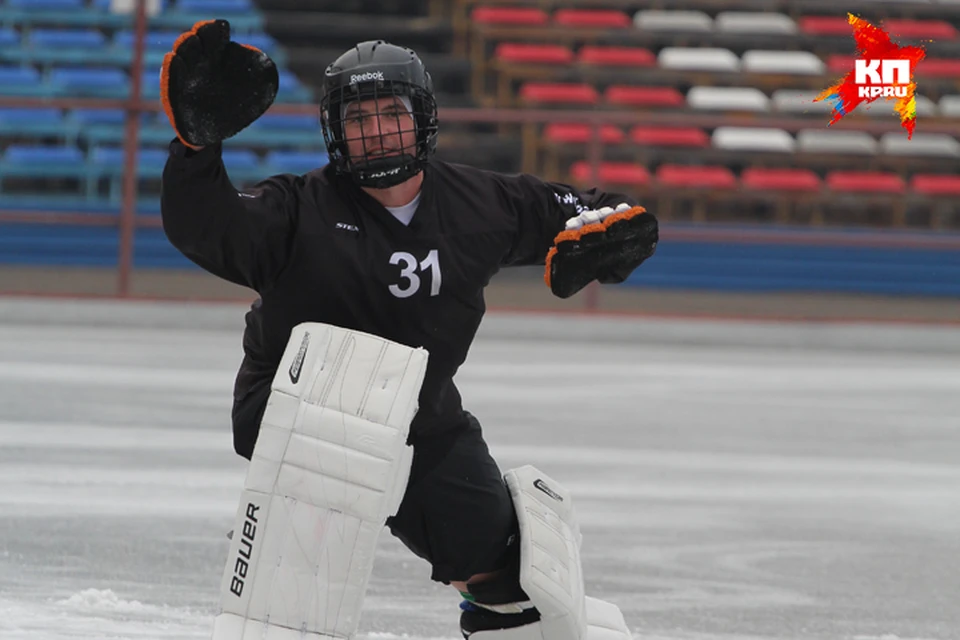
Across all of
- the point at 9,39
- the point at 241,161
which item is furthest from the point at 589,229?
the point at 9,39

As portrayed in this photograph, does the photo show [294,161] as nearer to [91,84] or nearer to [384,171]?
[91,84]

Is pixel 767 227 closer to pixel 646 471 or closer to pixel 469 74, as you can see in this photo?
pixel 469 74

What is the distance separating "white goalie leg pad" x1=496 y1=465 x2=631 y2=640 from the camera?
9.64 feet

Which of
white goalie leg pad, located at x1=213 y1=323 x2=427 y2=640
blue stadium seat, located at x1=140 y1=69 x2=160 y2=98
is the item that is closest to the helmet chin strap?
white goalie leg pad, located at x1=213 y1=323 x2=427 y2=640

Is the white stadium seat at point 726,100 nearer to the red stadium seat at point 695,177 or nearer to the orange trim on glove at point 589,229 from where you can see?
the red stadium seat at point 695,177

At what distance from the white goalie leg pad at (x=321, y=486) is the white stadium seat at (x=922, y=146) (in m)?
12.2

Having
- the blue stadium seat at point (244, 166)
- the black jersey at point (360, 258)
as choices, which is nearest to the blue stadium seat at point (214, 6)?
the blue stadium seat at point (244, 166)

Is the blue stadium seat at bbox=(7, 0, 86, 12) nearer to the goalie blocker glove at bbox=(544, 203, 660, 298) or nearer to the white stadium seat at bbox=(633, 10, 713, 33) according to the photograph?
the white stadium seat at bbox=(633, 10, 713, 33)

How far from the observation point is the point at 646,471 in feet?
18.5

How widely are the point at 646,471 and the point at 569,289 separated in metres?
2.74

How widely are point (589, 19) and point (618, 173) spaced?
2.43 m

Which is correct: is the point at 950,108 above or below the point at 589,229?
Result: below

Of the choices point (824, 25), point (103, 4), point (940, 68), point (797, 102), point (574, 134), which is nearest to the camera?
point (574, 134)

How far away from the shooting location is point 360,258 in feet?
9.47
